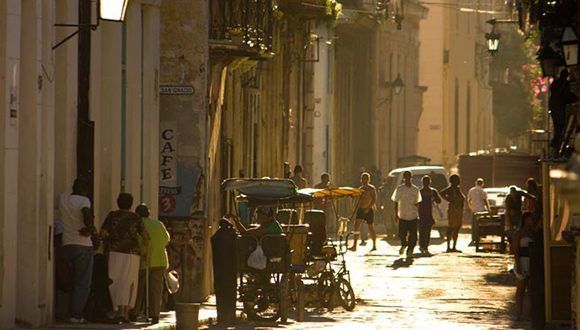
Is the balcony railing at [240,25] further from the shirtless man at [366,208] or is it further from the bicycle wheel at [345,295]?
the shirtless man at [366,208]

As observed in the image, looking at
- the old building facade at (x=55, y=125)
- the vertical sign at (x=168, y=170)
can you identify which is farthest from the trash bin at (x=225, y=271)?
the vertical sign at (x=168, y=170)

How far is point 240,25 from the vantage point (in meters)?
31.1

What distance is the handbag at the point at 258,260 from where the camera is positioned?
81.1 ft

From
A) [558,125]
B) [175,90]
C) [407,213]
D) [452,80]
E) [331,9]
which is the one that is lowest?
[407,213]

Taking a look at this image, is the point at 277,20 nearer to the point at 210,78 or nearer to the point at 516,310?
the point at 210,78

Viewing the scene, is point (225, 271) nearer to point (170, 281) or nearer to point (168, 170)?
point (170, 281)

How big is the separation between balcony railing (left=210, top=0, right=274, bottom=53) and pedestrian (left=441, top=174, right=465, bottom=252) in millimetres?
8281

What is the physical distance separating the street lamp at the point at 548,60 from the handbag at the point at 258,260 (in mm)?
4303

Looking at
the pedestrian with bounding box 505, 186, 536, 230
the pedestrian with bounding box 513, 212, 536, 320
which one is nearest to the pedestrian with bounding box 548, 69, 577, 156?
the pedestrian with bounding box 513, 212, 536, 320

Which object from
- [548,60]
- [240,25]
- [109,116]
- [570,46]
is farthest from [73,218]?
[240,25]

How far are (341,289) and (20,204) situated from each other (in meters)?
6.49

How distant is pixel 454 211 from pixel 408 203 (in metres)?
1.77

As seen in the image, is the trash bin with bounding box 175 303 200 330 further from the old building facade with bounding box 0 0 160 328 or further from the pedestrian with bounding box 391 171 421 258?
the pedestrian with bounding box 391 171 421 258

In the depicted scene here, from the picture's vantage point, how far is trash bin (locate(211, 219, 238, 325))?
78.4 feet
